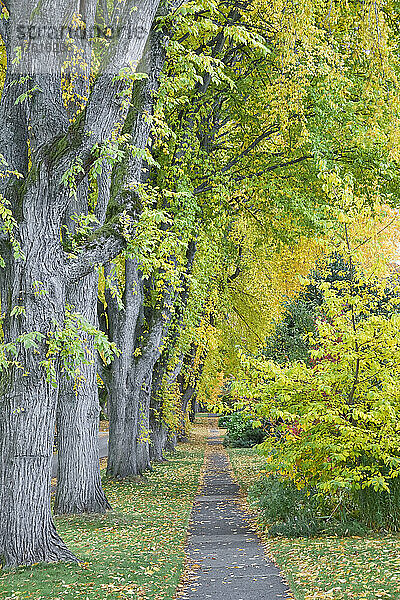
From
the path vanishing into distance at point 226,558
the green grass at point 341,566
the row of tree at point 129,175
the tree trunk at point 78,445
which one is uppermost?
the row of tree at point 129,175

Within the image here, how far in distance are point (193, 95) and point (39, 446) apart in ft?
35.7

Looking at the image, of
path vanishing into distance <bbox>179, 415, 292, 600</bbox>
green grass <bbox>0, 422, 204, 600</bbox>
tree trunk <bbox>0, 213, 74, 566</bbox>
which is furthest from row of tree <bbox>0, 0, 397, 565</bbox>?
path vanishing into distance <bbox>179, 415, 292, 600</bbox>

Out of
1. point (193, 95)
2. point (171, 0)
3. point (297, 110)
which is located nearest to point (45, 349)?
point (171, 0)

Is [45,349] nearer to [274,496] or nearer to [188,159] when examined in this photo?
[274,496]

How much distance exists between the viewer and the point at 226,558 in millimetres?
9211

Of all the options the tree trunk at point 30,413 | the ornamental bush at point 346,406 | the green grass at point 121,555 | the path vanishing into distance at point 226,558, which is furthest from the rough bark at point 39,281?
the ornamental bush at point 346,406

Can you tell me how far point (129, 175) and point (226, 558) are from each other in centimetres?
539

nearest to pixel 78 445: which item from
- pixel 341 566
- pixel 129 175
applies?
pixel 129 175

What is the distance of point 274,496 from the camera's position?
1164 centimetres

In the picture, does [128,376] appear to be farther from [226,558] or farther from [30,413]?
[30,413]

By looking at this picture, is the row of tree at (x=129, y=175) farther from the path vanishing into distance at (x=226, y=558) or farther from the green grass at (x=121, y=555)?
the path vanishing into distance at (x=226, y=558)

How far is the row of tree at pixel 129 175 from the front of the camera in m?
7.80

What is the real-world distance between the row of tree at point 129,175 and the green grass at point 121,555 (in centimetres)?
49

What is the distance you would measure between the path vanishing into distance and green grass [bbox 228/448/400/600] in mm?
225
